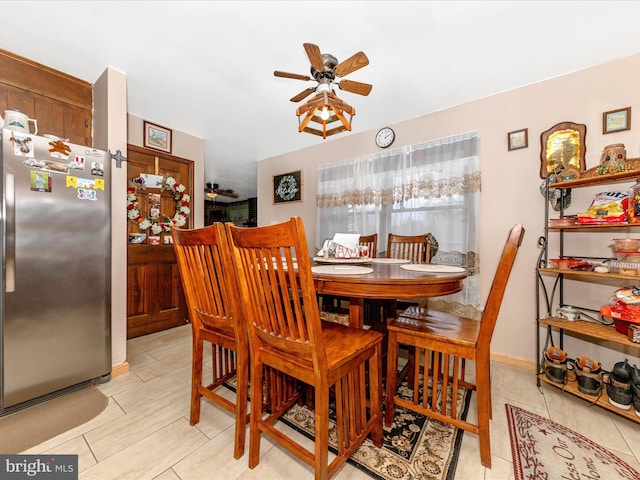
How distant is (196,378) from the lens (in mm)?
1515

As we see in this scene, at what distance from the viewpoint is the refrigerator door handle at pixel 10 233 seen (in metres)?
1.56

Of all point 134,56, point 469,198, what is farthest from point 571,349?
point 134,56

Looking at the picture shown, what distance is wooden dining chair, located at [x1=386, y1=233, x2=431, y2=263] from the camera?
7.51 ft

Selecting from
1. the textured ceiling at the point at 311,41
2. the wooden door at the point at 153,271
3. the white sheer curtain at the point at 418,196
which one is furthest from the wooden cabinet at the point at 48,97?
the white sheer curtain at the point at 418,196

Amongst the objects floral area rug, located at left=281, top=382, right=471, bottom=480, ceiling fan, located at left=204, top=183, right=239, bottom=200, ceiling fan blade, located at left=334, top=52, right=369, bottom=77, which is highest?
ceiling fan, located at left=204, top=183, right=239, bottom=200

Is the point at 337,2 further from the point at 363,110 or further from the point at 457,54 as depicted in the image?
the point at 363,110

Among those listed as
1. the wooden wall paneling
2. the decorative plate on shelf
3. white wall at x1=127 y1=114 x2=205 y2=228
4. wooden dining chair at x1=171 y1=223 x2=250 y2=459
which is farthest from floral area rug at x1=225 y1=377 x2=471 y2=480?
the wooden wall paneling

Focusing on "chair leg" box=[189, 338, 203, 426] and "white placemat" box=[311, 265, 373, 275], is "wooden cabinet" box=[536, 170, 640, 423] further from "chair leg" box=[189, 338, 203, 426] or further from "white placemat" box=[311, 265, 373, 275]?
"chair leg" box=[189, 338, 203, 426]

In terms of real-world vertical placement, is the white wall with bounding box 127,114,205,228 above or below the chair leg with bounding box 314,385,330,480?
above

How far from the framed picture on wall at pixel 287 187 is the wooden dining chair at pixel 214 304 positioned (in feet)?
8.51

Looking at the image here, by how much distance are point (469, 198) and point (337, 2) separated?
1.94 metres

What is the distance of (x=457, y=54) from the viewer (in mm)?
1924

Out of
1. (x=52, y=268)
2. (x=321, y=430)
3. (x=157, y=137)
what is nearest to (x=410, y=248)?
(x=321, y=430)

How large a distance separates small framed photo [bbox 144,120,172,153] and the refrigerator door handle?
162 centimetres
